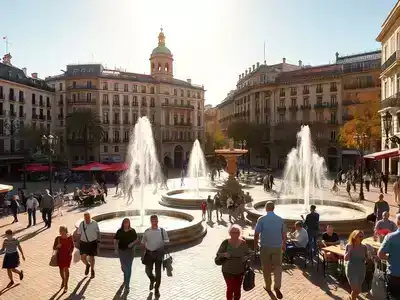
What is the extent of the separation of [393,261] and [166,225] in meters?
10.6

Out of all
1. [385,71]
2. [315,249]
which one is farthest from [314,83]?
[315,249]

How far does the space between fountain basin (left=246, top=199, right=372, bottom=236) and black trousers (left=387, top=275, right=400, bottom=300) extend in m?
7.78

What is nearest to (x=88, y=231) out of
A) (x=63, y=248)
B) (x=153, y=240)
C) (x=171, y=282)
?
(x=63, y=248)

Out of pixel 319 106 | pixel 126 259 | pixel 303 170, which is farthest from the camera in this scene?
pixel 319 106

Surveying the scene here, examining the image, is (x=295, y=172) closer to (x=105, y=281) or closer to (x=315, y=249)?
(x=315, y=249)

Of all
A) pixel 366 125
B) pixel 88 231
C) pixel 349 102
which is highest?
pixel 349 102

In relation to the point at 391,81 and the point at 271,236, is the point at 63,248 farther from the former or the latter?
the point at 391,81

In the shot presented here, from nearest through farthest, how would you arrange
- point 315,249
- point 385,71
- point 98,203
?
point 315,249 < point 98,203 < point 385,71

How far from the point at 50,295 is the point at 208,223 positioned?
9318 mm

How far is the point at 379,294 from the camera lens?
264 inches

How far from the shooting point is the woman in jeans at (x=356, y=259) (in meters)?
7.20

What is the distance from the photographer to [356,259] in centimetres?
724

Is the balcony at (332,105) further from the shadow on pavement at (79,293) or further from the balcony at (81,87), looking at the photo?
the shadow on pavement at (79,293)

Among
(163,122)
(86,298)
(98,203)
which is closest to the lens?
(86,298)
